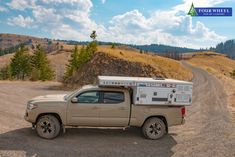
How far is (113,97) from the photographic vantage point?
43.8ft

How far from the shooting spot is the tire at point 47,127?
12938 mm

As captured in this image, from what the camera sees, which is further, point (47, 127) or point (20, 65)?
point (20, 65)

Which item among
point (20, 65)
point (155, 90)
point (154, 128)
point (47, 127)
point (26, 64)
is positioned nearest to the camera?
point (47, 127)

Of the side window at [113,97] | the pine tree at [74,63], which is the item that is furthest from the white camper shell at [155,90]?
the pine tree at [74,63]

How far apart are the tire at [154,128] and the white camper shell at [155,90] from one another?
0.82 metres

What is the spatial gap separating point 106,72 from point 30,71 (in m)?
39.2

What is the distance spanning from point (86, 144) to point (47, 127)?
1.78 meters

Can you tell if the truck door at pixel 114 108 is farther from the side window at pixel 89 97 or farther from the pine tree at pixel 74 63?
the pine tree at pixel 74 63

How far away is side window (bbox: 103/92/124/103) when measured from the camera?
1327 centimetres

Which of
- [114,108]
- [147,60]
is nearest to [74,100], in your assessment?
[114,108]

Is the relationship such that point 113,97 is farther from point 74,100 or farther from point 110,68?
point 110,68

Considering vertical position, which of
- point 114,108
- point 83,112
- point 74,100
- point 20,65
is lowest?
point 83,112

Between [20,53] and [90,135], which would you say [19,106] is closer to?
[90,135]

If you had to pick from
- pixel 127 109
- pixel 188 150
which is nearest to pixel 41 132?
pixel 127 109
